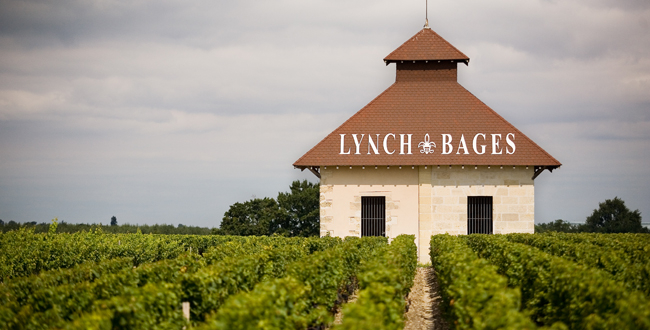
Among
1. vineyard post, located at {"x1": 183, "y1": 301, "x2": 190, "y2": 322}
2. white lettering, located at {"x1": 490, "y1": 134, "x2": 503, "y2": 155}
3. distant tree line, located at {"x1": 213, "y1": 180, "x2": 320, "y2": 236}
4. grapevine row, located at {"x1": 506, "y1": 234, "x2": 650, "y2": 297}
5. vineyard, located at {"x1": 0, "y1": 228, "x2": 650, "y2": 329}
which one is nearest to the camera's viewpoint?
vineyard, located at {"x1": 0, "y1": 228, "x2": 650, "y2": 329}

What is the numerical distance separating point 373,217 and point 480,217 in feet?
13.2

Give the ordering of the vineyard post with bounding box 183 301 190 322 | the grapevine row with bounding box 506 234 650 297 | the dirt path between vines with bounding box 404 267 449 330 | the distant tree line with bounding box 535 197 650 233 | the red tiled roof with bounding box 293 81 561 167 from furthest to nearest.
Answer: the distant tree line with bounding box 535 197 650 233, the red tiled roof with bounding box 293 81 561 167, the dirt path between vines with bounding box 404 267 449 330, the grapevine row with bounding box 506 234 650 297, the vineyard post with bounding box 183 301 190 322

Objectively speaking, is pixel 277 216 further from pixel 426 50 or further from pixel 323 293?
pixel 323 293

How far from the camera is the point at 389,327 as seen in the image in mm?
6766

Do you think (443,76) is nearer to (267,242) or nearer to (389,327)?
(267,242)

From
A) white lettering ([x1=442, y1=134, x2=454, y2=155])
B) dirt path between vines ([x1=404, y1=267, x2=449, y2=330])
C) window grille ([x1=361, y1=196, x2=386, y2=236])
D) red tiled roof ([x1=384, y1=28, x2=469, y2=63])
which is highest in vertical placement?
red tiled roof ([x1=384, y1=28, x2=469, y2=63])

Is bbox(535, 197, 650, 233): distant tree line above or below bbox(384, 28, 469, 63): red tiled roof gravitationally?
below

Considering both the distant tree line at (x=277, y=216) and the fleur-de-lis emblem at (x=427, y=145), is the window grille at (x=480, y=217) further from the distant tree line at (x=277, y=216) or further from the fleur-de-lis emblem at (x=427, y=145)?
the distant tree line at (x=277, y=216)

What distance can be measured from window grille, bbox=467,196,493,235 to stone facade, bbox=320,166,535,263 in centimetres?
30

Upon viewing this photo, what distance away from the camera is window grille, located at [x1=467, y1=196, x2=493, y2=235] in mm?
21797

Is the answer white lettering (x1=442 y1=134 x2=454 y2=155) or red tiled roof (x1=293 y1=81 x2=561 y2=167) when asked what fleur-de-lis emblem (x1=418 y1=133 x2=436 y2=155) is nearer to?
red tiled roof (x1=293 y1=81 x2=561 y2=167)

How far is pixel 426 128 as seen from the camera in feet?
73.6

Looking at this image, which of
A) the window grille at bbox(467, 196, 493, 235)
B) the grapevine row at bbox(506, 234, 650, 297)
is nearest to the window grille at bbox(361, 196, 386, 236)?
the window grille at bbox(467, 196, 493, 235)

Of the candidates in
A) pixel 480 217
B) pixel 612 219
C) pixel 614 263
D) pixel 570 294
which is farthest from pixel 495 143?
pixel 612 219
